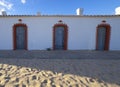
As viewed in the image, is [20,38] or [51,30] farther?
[20,38]

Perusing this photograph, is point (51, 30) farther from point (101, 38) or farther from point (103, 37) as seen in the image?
point (103, 37)

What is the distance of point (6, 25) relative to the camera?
1109cm

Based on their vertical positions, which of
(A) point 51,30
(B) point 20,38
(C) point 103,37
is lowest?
(B) point 20,38

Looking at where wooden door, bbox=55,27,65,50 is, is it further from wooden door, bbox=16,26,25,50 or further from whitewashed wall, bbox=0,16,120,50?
wooden door, bbox=16,26,25,50

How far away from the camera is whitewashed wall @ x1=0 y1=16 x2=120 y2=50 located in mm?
11055

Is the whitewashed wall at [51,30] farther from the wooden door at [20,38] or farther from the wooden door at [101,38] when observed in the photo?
the wooden door at [101,38]

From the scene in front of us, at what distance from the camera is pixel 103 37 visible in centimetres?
1177

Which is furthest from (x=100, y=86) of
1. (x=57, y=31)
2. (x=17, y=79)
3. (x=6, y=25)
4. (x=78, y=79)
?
(x=6, y=25)

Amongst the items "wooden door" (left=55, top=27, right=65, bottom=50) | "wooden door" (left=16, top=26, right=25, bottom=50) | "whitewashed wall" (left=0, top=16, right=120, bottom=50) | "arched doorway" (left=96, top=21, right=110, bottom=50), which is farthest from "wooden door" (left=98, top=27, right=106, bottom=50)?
"wooden door" (left=16, top=26, right=25, bottom=50)

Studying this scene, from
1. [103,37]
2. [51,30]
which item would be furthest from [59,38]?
[103,37]

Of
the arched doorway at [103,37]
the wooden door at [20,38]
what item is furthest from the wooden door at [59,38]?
the arched doorway at [103,37]

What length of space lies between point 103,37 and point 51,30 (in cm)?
481

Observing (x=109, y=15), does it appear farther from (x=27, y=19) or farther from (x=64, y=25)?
(x=27, y=19)

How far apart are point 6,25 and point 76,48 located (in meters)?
6.41
